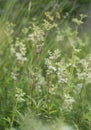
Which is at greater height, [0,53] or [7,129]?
[0,53]

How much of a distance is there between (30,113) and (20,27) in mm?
1467

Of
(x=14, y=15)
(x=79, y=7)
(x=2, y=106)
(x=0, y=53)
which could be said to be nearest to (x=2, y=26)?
(x=0, y=53)

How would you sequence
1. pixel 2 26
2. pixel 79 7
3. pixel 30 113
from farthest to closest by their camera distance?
1. pixel 79 7
2. pixel 2 26
3. pixel 30 113

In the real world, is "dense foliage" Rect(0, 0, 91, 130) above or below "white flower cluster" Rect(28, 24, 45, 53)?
below

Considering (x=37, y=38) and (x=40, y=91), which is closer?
(x=37, y=38)

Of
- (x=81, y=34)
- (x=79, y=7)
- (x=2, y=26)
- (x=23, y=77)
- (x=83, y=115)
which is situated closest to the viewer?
(x=83, y=115)

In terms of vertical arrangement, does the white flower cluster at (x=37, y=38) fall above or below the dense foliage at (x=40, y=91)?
above

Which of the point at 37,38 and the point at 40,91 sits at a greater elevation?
the point at 37,38

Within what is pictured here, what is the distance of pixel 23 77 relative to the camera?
314cm

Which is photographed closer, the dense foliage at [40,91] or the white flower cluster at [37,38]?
the dense foliage at [40,91]

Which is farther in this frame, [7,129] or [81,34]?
[81,34]

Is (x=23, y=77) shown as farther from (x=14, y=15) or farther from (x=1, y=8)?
(x=1, y=8)

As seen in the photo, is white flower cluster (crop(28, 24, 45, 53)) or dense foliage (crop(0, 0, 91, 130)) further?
white flower cluster (crop(28, 24, 45, 53))

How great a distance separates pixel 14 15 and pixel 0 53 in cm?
88
